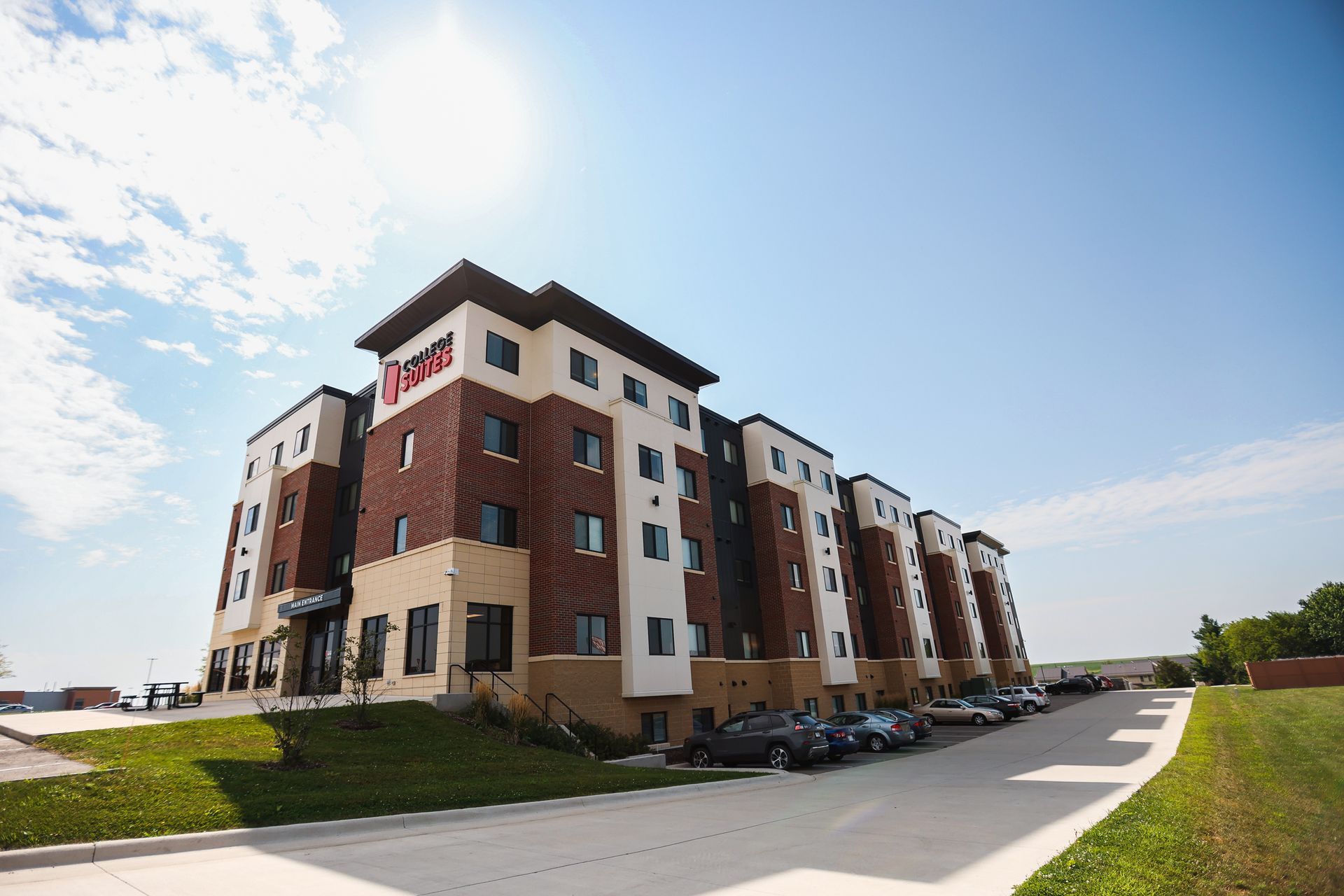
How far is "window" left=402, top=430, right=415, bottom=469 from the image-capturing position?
25.1m

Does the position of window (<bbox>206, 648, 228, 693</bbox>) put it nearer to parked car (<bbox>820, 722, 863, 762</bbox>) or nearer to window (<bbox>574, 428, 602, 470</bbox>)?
window (<bbox>574, 428, 602, 470</bbox>)

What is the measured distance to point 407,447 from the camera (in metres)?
25.5

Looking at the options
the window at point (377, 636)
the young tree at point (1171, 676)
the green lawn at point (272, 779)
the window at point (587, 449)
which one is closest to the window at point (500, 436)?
the window at point (587, 449)

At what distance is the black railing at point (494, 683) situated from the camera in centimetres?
2044

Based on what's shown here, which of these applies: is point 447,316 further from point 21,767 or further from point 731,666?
point 731,666

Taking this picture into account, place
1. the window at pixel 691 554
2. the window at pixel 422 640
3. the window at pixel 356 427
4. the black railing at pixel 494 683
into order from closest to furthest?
the black railing at pixel 494 683, the window at pixel 422 640, the window at pixel 691 554, the window at pixel 356 427

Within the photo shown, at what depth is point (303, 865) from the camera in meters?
7.71

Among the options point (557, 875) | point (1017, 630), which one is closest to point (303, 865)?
point (557, 875)

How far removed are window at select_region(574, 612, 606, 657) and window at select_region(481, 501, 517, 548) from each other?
359 cm

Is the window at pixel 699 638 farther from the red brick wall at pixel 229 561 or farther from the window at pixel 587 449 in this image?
the red brick wall at pixel 229 561

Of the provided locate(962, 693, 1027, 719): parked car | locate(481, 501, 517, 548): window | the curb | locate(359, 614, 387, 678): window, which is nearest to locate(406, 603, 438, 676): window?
locate(359, 614, 387, 678): window

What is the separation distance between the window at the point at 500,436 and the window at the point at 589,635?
658 centimetres

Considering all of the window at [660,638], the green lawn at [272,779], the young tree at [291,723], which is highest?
the window at [660,638]

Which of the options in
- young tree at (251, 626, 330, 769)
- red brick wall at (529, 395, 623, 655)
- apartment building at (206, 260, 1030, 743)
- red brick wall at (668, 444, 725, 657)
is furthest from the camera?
red brick wall at (668, 444, 725, 657)
